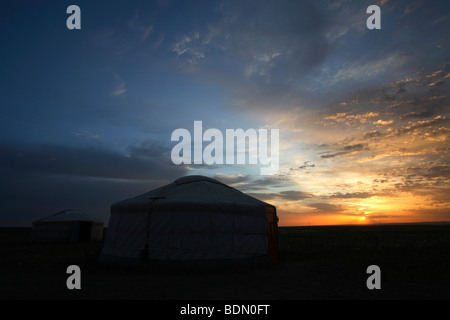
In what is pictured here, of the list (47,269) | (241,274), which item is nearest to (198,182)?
(241,274)

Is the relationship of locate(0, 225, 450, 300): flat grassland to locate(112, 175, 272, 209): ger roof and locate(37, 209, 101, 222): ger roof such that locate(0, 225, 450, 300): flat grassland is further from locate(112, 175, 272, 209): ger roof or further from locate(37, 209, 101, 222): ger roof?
locate(37, 209, 101, 222): ger roof

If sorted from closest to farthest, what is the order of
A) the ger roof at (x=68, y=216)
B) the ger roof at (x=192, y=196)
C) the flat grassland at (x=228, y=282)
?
1. the flat grassland at (x=228, y=282)
2. the ger roof at (x=192, y=196)
3. the ger roof at (x=68, y=216)

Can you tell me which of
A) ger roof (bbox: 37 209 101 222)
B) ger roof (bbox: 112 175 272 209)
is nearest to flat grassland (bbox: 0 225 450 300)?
ger roof (bbox: 112 175 272 209)

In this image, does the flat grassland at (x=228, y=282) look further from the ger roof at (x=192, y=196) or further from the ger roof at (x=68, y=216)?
the ger roof at (x=68, y=216)

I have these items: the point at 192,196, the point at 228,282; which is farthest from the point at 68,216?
the point at 228,282

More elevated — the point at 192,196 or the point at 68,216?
the point at 192,196

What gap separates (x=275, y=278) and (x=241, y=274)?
1117 millimetres

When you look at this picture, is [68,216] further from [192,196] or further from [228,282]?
[228,282]

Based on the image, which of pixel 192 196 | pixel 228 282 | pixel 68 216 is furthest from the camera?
pixel 68 216

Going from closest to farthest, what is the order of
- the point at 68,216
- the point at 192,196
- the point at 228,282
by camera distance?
the point at 228,282
the point at 192,196
the point at 68,216

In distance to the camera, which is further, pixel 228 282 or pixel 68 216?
pixel 68 216

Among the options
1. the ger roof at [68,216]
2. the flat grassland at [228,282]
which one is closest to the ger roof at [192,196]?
the flat grassland at [228,282]

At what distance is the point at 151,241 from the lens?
10.2m
